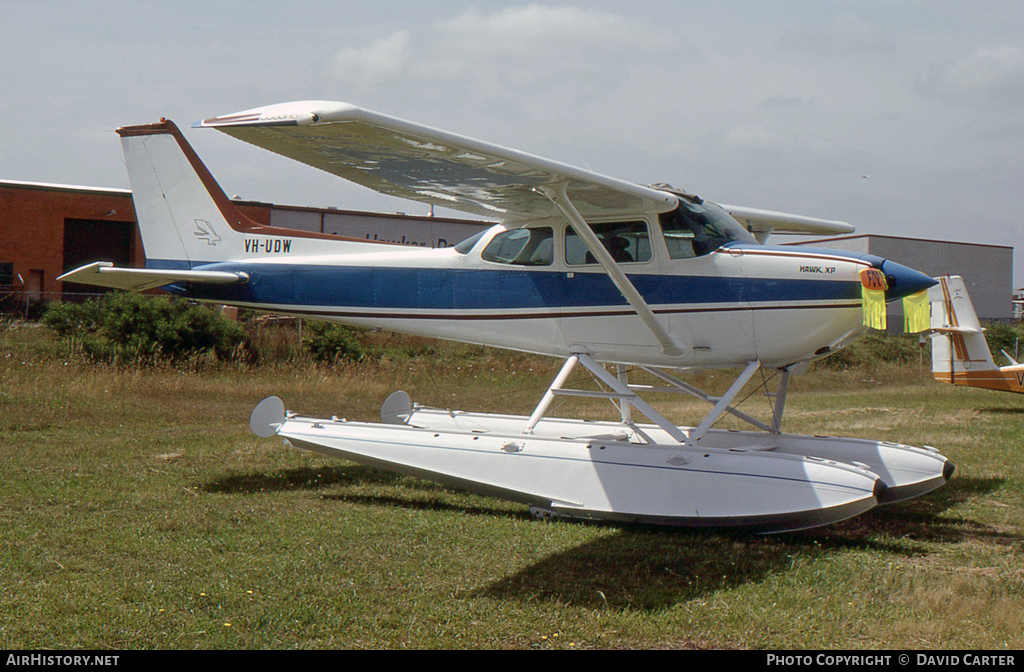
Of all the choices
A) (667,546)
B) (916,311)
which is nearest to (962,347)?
(916,311)

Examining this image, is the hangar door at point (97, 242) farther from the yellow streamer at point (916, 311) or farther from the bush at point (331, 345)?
the yellow streamer at point (916, 311)

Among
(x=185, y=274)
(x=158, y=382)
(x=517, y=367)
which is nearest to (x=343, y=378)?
(x=158, y=382)

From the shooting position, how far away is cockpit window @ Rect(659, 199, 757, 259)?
7164 millimetres

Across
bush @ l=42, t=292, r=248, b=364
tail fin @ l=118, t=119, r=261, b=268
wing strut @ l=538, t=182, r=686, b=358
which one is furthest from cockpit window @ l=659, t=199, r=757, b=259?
bush @ l=42, t=292, r=248, b=364

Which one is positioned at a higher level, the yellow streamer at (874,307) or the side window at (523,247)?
the side window at (523,247)

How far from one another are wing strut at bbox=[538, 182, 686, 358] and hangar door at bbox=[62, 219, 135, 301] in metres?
29.4

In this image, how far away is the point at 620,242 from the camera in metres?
7.42

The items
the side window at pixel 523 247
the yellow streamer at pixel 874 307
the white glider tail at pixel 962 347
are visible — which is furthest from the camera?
the white glider tail at pixel 962 347

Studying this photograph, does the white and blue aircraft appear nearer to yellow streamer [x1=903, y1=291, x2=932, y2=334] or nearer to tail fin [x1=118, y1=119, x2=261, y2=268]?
tail fin [x1=118, y1=119, x2=261, y2=268]

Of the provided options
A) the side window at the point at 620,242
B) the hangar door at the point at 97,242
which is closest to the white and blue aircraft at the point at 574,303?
the side window at the point at 620,242

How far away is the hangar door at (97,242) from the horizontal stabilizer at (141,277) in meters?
25.5

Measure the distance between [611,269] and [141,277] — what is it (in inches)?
195

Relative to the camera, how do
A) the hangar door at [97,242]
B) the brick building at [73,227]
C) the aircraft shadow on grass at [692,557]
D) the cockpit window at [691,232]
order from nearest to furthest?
the aircraft shadow on grass at [692,557] → the cockpit window at [691,232] → the brick building at [73,227] → the hangar door at [97,242]

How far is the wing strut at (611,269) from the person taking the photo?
6492mm
